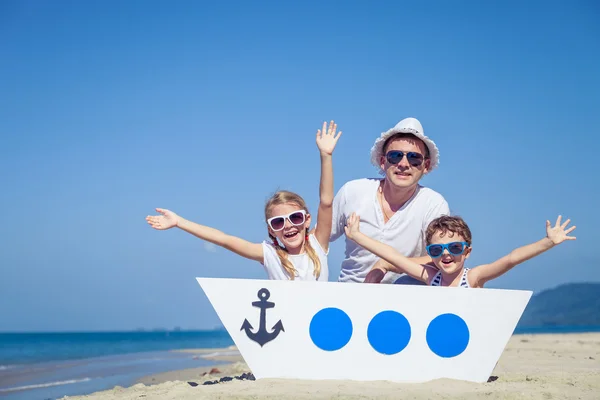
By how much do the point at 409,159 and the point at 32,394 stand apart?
22.1 ft

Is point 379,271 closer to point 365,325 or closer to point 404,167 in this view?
point 404,167

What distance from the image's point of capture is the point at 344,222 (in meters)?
5.59

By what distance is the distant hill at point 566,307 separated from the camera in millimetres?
67331

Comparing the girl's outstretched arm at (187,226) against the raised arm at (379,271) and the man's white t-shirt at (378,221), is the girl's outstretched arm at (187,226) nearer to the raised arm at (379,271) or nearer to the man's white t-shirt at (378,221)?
the man's white t-shirt at (378,221)

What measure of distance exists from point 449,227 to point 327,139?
4.06 feet

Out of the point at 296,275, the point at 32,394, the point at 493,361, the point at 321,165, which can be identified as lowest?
the point at 32,394

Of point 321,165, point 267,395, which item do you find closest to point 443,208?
point 321,165

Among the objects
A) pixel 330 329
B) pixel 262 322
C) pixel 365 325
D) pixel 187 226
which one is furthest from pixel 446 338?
pixel 187 226

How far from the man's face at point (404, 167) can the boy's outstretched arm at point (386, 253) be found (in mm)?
648

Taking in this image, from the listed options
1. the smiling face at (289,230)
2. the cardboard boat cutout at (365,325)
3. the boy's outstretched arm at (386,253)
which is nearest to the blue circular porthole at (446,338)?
the cardboard boat cutout at (365,325)

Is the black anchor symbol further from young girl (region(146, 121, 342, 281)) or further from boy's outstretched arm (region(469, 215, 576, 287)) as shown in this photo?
boy's outstretched arm (region(469, 215, 576, 287))

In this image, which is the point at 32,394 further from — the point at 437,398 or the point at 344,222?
the point at 437,398

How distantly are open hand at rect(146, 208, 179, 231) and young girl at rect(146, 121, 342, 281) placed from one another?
0.05 metres

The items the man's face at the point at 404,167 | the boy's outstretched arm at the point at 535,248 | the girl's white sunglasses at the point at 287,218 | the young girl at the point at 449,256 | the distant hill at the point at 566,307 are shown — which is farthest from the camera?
the distant hill at the point at 566,307
